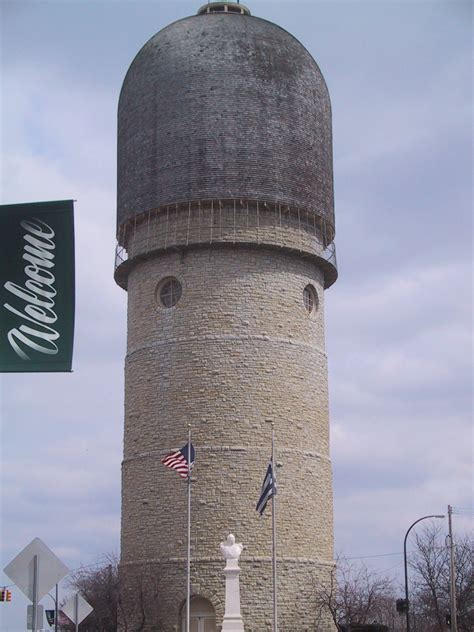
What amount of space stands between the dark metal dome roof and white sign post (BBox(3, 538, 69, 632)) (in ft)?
82.2

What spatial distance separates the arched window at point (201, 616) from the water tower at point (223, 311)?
0.15 ft

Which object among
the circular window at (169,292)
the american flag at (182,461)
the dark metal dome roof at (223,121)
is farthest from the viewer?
the dark metal dome roof at (223,121)

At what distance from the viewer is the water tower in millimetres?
37125

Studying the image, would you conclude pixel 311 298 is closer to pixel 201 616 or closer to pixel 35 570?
pixel 201 616

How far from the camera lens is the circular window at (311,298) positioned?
4112 centimetres

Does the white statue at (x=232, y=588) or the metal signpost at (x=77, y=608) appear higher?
the white statue at (x=232, y=588)

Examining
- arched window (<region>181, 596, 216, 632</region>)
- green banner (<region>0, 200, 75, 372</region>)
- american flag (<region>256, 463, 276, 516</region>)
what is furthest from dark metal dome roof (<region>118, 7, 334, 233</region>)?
green banner (<region>0, 200, 75, 372</region>)

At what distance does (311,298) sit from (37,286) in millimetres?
23965

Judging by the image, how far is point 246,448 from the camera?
3750cm

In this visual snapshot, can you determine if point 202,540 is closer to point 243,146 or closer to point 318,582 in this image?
point 318,582

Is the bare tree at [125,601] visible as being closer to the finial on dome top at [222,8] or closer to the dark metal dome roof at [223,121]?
the dark metal dome roof at [223,121]

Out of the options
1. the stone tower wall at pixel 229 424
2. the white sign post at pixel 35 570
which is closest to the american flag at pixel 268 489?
the stone tower wall at pixel 229 424

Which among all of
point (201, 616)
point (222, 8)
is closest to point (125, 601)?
point (201, 616)

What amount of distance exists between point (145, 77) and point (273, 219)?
753cm
